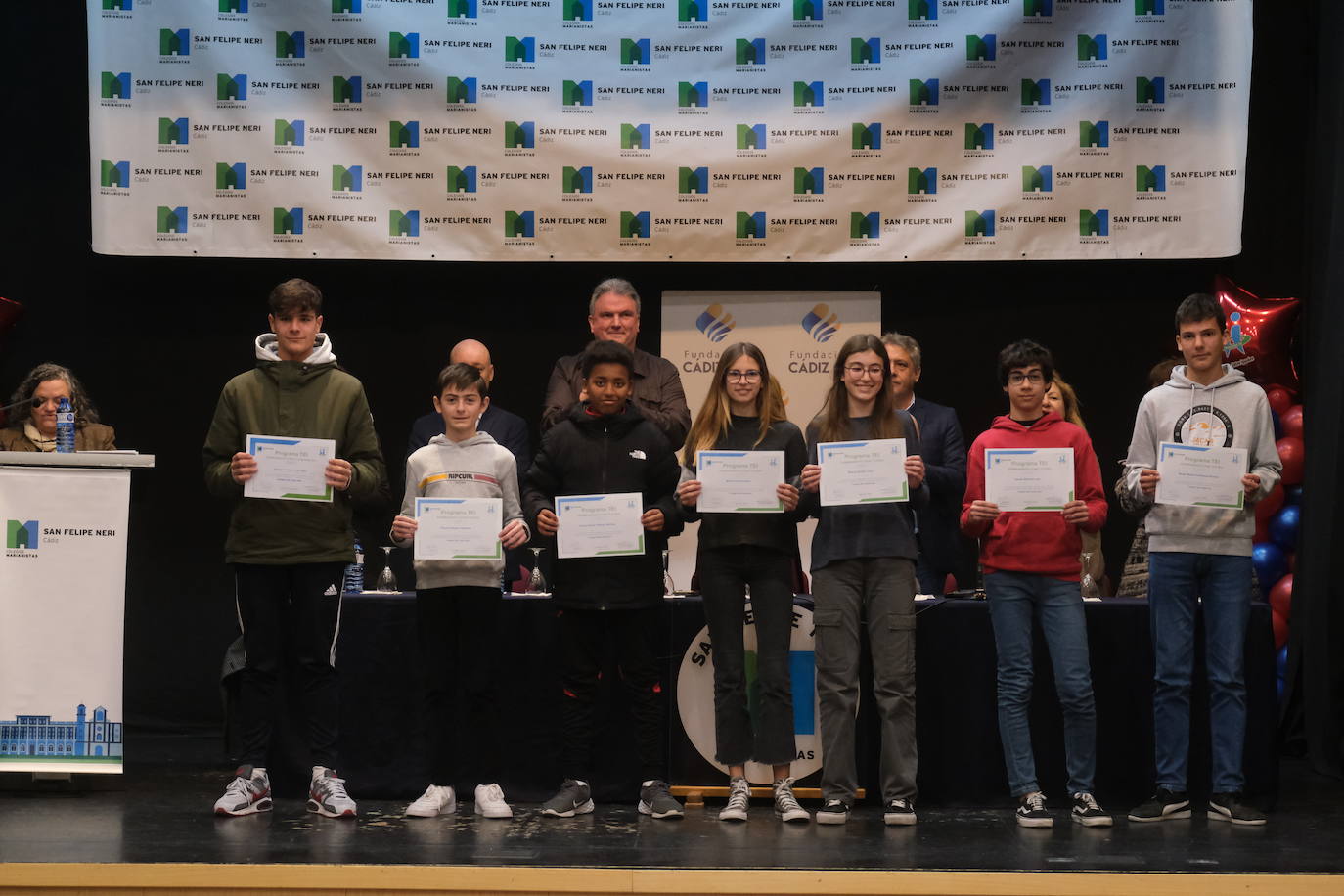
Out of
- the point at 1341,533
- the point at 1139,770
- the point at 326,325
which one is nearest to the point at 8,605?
the point at 326,325

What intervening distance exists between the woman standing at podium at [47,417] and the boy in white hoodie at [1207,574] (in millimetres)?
4340

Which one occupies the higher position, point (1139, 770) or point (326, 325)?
point (326, 325)

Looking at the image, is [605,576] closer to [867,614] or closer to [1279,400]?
[867,614]

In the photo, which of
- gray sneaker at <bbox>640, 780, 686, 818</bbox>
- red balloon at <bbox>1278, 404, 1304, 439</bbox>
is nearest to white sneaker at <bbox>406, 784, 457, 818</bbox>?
gray sneaker at <bbox>640, 780, 686, 818</bbox>

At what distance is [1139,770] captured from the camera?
4926 millimetres

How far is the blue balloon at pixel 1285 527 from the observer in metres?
6.50

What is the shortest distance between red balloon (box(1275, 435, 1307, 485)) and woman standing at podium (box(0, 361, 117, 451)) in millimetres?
5373

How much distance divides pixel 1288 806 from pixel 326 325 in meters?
4.97

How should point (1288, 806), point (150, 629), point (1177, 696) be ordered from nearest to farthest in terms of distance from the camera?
point (1177, 696)
point (1288, 806)
point (150, 629)

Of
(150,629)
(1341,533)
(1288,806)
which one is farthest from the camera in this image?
(150,629)

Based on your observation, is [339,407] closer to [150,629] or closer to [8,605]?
[8,605]

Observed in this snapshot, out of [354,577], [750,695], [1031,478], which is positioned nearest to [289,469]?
[354,577]

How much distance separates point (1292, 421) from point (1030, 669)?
8.81 feet

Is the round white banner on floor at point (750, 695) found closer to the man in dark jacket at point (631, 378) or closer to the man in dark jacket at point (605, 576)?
the man in dark jacket at point (605, 576)
